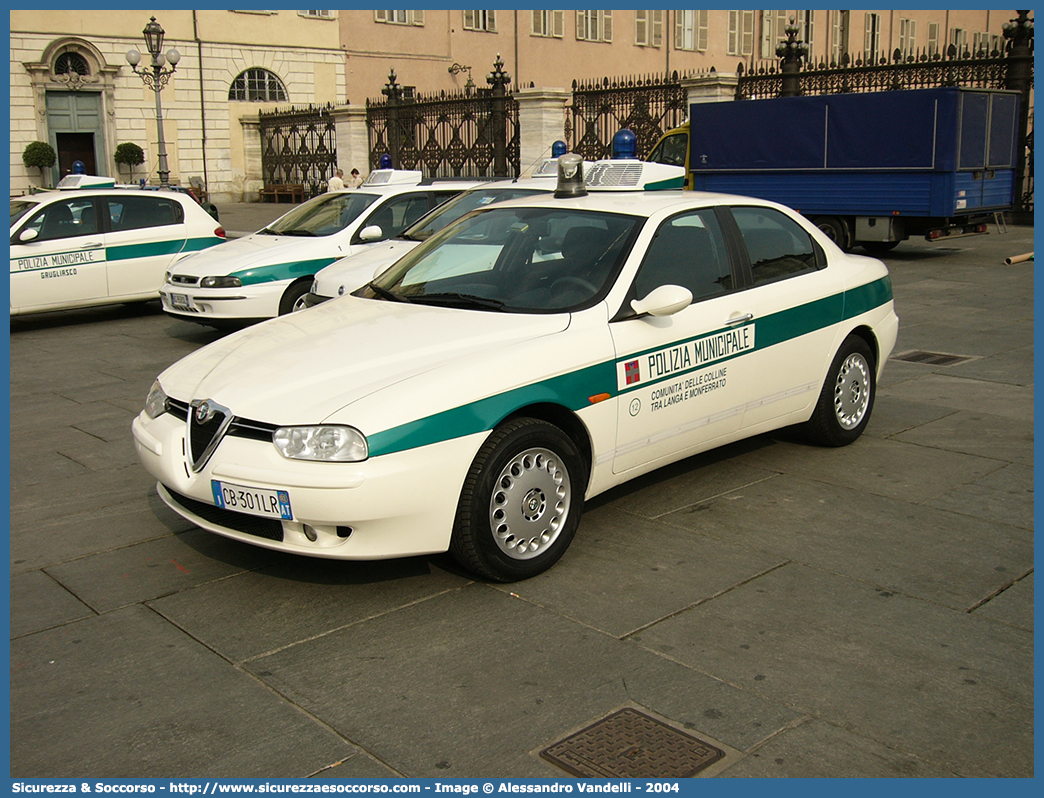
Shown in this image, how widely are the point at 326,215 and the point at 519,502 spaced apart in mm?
8229

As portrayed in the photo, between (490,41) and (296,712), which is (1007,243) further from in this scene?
(490,41)

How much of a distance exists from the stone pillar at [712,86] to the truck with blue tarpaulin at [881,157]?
5.33 metres

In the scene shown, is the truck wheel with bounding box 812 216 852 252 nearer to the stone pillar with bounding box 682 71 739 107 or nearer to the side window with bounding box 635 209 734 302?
the stone pillar with bounding box 682 71 739 107

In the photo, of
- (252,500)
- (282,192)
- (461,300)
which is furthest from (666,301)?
(282,192)

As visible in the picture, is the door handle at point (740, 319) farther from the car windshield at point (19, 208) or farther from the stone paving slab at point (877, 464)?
the car windshield at point (19, 208)

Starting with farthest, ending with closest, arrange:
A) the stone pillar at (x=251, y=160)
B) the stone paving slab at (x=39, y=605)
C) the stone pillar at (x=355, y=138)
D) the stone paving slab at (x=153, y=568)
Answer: the stone pillar at (x=251, y=160)
the stone pillar at (x=355, y=138)
the stone paving slab at (x=153, y=568)
the stone paving slab at (x=39, y=605)

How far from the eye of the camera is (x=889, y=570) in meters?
4.71

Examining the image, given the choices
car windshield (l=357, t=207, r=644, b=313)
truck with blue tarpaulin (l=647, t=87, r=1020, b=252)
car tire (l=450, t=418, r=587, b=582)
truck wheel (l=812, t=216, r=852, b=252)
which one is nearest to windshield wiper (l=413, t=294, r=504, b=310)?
car windshield (l=357, t=207, r=644, b=313)

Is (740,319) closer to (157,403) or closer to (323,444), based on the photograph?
(323,444)

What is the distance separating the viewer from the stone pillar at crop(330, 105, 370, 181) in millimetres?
34000

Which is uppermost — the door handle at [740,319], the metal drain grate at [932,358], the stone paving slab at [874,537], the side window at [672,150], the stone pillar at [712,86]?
the stone pillar at [712,86]

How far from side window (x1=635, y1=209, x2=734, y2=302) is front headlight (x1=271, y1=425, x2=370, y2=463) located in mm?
1707

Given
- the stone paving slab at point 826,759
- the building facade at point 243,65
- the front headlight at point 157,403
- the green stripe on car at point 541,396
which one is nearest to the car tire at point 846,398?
the green stripe on car at point 541,396

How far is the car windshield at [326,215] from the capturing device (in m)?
11.8
